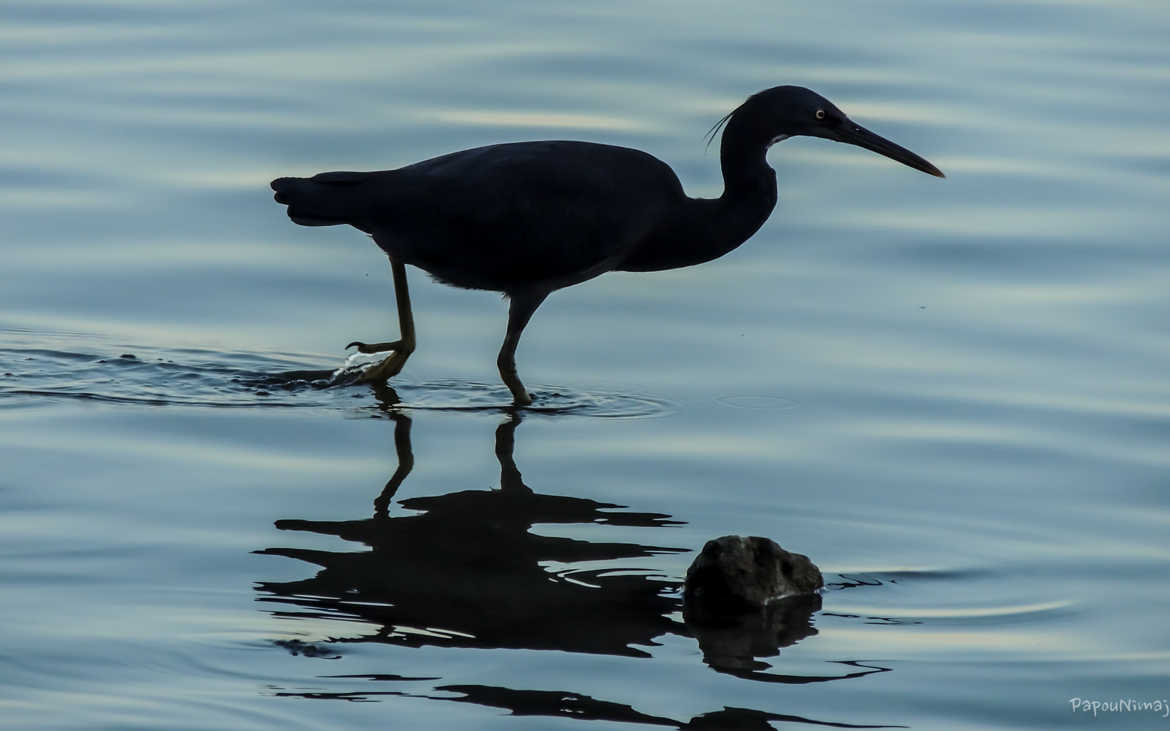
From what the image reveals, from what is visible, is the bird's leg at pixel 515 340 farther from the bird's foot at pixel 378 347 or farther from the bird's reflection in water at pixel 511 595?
the bird's reflection in water at pixel 511 595

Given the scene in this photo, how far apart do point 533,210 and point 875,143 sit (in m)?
1.50

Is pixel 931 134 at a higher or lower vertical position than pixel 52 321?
higher

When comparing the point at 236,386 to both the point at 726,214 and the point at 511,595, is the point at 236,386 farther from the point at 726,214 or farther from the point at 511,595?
the point at 511,595

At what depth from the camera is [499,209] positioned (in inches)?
281

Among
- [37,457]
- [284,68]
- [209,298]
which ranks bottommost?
[37,457]

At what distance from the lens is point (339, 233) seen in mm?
8938

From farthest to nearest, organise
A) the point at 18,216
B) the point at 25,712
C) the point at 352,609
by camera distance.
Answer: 1. the point at 18,216
2. the point at 352,609
3. the point at 25,712

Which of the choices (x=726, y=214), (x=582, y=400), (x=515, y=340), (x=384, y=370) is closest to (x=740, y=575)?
(x=582, y=400)

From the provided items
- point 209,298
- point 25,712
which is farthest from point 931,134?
point 25,712

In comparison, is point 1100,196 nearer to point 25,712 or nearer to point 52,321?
point 52,321

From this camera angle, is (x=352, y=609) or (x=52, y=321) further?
(x=52, y=321)

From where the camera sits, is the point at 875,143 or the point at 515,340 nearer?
the point at 515,340

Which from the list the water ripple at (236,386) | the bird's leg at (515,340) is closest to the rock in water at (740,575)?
the water ripple at (236,386)

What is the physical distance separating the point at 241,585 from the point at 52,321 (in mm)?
2729
